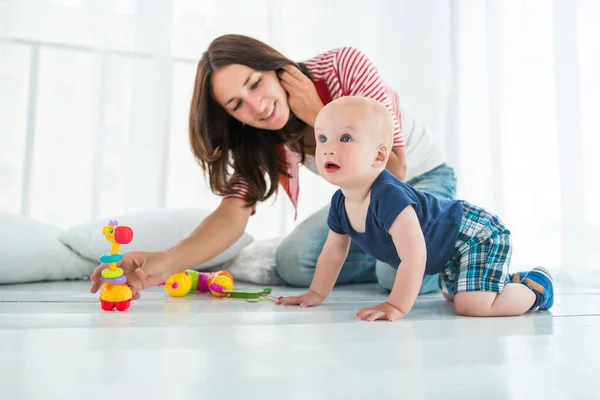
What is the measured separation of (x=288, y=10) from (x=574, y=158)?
51.1 inches

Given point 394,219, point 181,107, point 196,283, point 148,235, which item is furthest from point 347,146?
point 181,107

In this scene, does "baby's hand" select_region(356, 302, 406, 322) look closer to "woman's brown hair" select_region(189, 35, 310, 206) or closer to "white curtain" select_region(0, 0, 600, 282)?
"woman's brown hair" select_region(189, 35, 310, 206)

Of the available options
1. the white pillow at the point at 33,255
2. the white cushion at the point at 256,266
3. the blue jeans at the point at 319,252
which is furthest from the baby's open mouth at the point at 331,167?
the white pillow at the point at 33,255

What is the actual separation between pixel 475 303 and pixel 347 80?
638 millimetres

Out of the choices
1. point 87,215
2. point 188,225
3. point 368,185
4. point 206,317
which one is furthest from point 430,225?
point 87,215

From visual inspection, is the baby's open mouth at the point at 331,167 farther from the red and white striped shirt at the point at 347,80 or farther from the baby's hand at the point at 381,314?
the red and white striped shirt at the point at 347,80

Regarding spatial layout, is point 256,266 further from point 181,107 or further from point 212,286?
point 181,107

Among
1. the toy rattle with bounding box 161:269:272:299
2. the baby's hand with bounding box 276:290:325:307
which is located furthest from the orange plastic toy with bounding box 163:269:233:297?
the baby's hand with bounding box 276:290:325:307

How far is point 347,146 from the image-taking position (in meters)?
0.96

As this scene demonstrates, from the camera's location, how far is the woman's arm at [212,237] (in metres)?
1.29

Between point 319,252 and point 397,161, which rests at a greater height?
point 397,161

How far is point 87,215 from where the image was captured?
221 centimetres

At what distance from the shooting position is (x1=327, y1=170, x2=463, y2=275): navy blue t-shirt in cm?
97

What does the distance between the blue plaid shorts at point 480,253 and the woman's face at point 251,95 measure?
0.49 m
